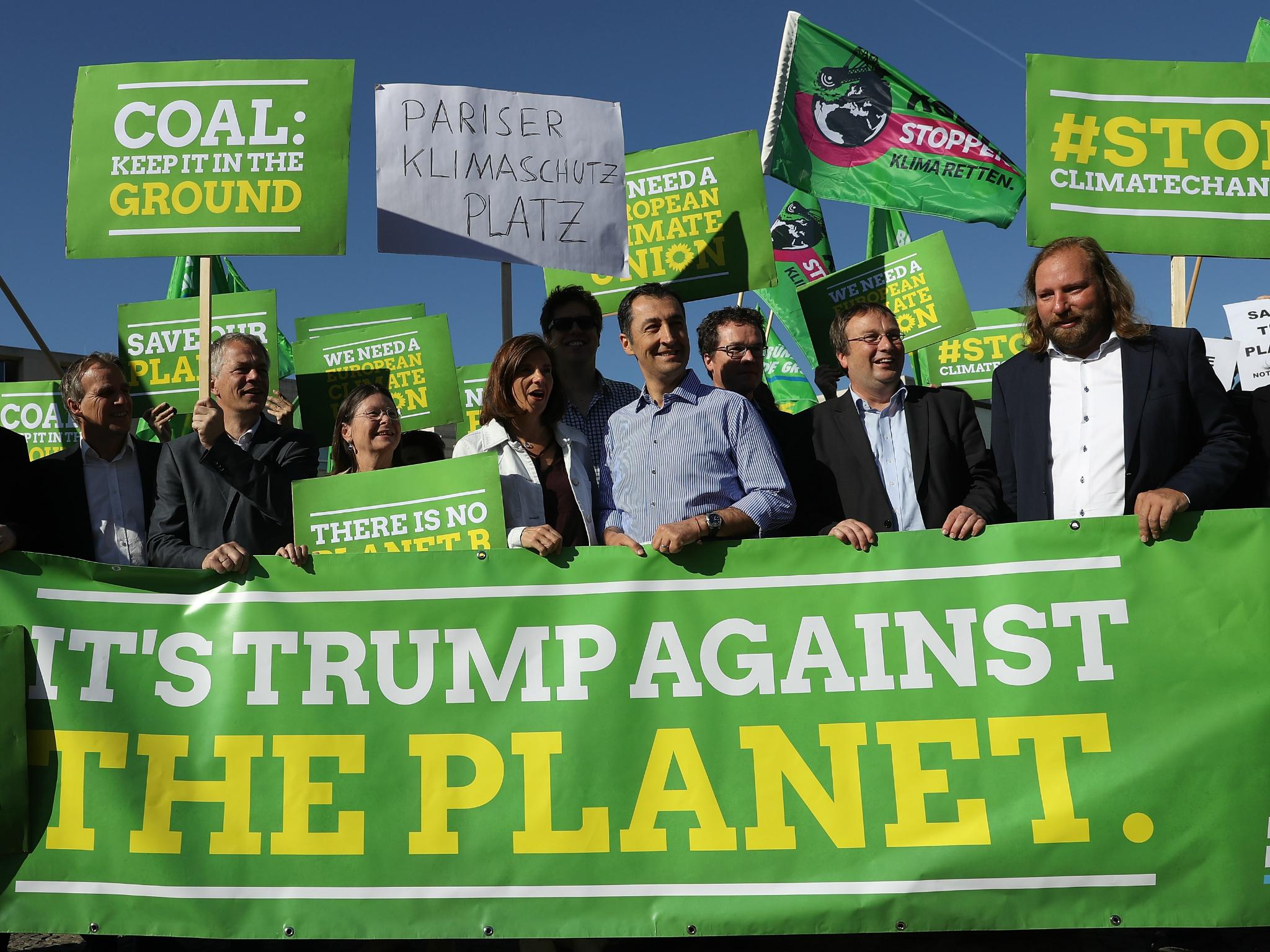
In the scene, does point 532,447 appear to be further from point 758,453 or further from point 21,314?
point 21,314

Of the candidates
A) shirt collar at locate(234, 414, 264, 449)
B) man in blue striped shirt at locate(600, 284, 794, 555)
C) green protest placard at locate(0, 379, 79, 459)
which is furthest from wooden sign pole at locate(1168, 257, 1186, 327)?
green protest placard at locate(0, 379, 79, 459)

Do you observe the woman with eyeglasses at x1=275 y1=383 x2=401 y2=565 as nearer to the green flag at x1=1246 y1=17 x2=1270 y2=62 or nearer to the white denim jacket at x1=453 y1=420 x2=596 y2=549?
the white denim jacket at x1=453 y1=420 x2=596 y2=549

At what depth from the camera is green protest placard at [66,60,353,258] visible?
4.30m

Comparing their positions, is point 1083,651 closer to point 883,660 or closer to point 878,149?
point 883,660

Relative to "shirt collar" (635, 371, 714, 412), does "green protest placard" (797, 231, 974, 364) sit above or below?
above

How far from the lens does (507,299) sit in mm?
4395

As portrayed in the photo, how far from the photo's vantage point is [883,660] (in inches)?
119

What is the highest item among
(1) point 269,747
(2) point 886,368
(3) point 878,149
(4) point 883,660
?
(3) point 878,149

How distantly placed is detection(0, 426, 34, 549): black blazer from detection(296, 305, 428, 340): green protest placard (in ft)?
11.0

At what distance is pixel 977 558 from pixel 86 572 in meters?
2.57

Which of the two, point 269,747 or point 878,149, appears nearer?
point 269,747

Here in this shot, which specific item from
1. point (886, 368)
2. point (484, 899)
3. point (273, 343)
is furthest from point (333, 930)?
point (273, 343)

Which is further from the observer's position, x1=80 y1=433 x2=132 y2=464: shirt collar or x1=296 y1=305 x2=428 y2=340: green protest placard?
x1=296 y1=305 x2=428 y2=340: green protest placard

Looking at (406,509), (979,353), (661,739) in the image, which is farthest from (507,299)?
(979,353)
